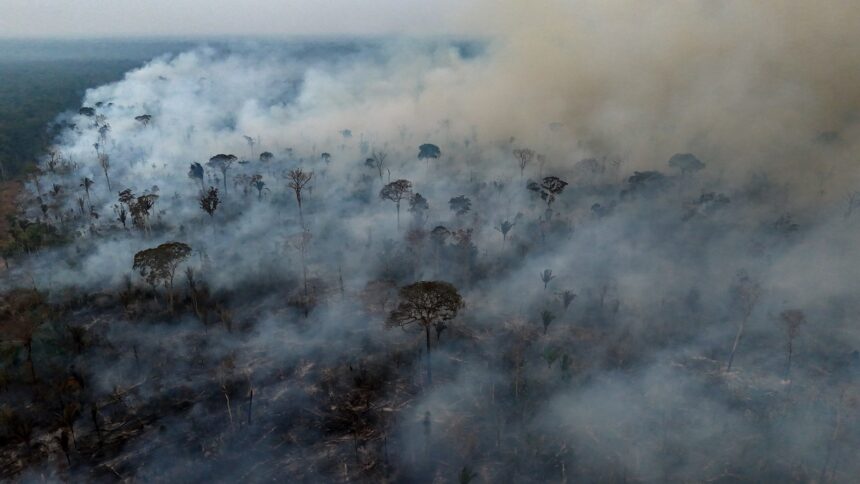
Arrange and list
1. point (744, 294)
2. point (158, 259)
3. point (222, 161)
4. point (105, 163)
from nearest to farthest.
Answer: point (158, 259)
point (744, 294)
point (222, 161)
point (105, 163)

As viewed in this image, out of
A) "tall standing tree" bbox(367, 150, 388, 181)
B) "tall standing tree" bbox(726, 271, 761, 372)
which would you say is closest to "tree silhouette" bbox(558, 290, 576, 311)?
"tall standing tree" bbox(726, 271, 761, 372)

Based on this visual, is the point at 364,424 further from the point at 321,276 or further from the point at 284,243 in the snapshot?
the point at 284,243

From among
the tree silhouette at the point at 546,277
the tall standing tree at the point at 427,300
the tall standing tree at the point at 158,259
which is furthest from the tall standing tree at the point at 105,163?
the tree silhouette at the point at 546,277

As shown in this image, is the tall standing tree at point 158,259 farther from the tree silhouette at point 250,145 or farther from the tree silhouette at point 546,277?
the tree silhouette at point 250,145

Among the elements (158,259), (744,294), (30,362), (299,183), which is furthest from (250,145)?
(744,294)

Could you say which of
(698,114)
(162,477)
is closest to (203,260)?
(162,477)

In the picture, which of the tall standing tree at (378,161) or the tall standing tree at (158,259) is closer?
the tall standing tree at (158,259)

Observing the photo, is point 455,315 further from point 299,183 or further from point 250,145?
point 250,145

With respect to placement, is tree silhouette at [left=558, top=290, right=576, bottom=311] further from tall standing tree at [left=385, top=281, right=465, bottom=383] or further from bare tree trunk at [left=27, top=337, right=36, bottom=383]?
bare tree trunk at [left=27, top=337, right=36, bottom=383]
